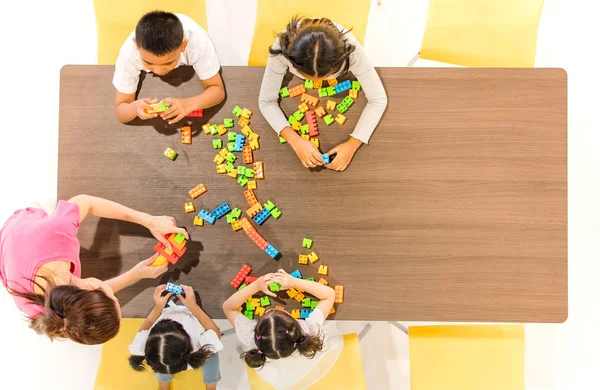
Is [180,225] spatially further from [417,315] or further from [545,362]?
[545,362]

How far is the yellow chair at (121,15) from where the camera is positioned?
6.55 ft

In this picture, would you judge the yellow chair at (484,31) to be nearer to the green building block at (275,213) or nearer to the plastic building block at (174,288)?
the green building block at (275,213)

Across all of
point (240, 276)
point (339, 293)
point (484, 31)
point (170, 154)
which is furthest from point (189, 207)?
point (484, 31)

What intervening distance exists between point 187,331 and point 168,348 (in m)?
0.09

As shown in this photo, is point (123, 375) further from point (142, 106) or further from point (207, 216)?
point (142, 106)

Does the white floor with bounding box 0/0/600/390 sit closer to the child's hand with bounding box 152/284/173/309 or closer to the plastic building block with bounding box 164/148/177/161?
the child's hand with bounding box 152/284/173/309

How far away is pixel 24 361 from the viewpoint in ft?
8.86

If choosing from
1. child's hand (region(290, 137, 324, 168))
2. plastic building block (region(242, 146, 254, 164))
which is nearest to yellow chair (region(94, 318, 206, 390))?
plastic building block (region(242, 146, 254, 164))

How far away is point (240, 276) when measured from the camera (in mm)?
1709

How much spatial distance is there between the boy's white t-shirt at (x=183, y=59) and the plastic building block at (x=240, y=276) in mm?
744

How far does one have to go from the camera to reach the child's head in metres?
1.56

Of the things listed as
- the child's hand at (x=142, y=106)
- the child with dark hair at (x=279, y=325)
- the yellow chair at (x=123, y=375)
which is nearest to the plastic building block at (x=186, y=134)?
the child's hand at (x=142, y=106)

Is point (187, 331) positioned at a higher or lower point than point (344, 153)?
lower

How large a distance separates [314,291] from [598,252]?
2.03 m
